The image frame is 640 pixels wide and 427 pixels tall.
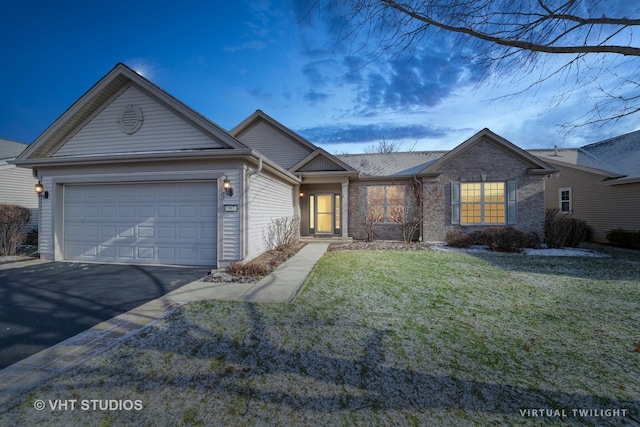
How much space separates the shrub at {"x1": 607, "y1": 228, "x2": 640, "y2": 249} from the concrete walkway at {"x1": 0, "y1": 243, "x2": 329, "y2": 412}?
14.0 m

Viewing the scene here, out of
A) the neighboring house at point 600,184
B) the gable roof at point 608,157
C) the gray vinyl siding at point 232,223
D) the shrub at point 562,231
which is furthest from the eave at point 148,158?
the gable roof at point 608,157

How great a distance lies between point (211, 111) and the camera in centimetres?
2875

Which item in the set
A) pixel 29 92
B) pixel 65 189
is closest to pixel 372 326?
pixel 65 189

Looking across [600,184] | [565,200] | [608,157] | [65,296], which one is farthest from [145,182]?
[608,157]

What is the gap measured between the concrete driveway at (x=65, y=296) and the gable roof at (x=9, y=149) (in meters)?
10.9

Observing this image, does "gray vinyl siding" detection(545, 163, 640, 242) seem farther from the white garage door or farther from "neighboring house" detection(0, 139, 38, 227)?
"neighboring house" detection(0, 139, 38, 227)

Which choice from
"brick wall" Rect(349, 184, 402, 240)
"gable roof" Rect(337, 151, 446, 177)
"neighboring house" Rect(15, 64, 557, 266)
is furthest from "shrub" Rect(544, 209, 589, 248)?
"neighboring house" Rect(15, 64, 557, 266)

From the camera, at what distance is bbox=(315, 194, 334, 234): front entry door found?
13.7m

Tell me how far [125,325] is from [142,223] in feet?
15.7

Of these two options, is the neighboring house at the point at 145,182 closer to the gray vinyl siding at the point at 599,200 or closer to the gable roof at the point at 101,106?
the gable roof at the point at 101,106

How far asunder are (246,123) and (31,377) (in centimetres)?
1328

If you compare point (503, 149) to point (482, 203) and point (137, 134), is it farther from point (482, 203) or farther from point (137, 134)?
point (137, 134)

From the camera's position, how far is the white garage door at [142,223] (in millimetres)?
7352

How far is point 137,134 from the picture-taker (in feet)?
25.8
